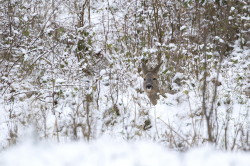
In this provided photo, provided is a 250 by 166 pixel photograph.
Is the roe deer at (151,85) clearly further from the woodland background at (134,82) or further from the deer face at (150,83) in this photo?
the woodland background at (134,82)

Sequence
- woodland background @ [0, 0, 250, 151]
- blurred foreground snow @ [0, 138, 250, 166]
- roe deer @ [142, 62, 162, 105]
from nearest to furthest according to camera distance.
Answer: blurred foreground snow @ [0, 138, 250, 166]
woodland background @ [0, 0, 250, 151]
roe deer @ [142, 62, 162, 105]

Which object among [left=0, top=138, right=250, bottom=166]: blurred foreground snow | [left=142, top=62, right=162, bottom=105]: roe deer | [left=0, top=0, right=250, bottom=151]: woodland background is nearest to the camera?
[left=0, top=138, right=250, bottom=166]: blurred foreground snow

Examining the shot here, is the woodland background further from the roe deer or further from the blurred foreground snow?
the blurred foreground snow

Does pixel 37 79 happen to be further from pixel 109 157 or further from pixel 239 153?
pixel 239 153

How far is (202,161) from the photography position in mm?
2471

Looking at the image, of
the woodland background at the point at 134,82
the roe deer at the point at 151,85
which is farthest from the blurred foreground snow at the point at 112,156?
the roe deer at the point at 151,85

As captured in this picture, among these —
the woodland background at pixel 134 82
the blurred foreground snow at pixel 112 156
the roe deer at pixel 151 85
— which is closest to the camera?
the blurred foreground snow at pixel 112 156

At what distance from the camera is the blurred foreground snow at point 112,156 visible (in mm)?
2420

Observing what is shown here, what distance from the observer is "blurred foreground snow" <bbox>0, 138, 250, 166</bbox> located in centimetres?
242

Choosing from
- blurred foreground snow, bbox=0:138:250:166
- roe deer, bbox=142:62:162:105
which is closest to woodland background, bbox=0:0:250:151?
roe deer, bbox=142:62:162:105

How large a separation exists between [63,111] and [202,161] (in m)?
2.88

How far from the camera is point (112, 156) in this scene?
2561mm

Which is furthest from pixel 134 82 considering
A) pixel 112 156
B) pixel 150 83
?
pixel 112 156

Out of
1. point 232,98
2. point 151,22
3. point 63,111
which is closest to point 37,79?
point 63,111
